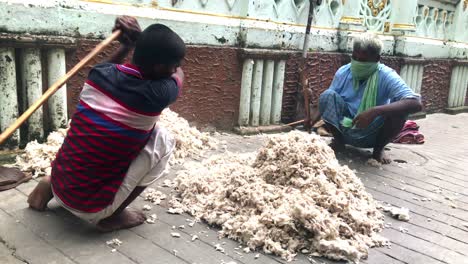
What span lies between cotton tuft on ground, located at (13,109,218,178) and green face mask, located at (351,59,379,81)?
4.80ft

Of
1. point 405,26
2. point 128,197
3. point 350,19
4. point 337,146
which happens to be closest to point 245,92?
point 337,146

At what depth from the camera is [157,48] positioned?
6.79 ft

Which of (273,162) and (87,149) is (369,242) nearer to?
(273,162)

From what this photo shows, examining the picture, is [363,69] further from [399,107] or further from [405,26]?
[405,26]

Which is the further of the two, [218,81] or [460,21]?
[460,21]

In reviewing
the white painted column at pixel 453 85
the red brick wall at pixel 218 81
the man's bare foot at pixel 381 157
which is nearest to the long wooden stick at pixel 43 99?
the red brick wall at pixel 218 81

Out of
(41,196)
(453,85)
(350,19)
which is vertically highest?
(350,19)

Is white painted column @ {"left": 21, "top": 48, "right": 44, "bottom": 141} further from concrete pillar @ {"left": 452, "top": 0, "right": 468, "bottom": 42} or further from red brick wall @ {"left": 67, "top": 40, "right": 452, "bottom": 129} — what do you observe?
concrete pillar @ {"left": 452, "top": 0, "right": 468, "bottom": 42}

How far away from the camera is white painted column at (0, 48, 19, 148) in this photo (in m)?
3.08

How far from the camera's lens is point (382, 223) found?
8.79 feet

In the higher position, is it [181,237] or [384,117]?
[384,117]

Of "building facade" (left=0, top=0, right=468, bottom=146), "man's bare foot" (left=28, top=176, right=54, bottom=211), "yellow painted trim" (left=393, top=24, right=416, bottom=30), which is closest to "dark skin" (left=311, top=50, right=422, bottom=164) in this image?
"building facade" (left=0, top=0, right=468, bottom=146)

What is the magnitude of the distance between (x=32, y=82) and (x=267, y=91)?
→ 2531 millimetres

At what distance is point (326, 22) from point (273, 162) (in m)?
3.29
